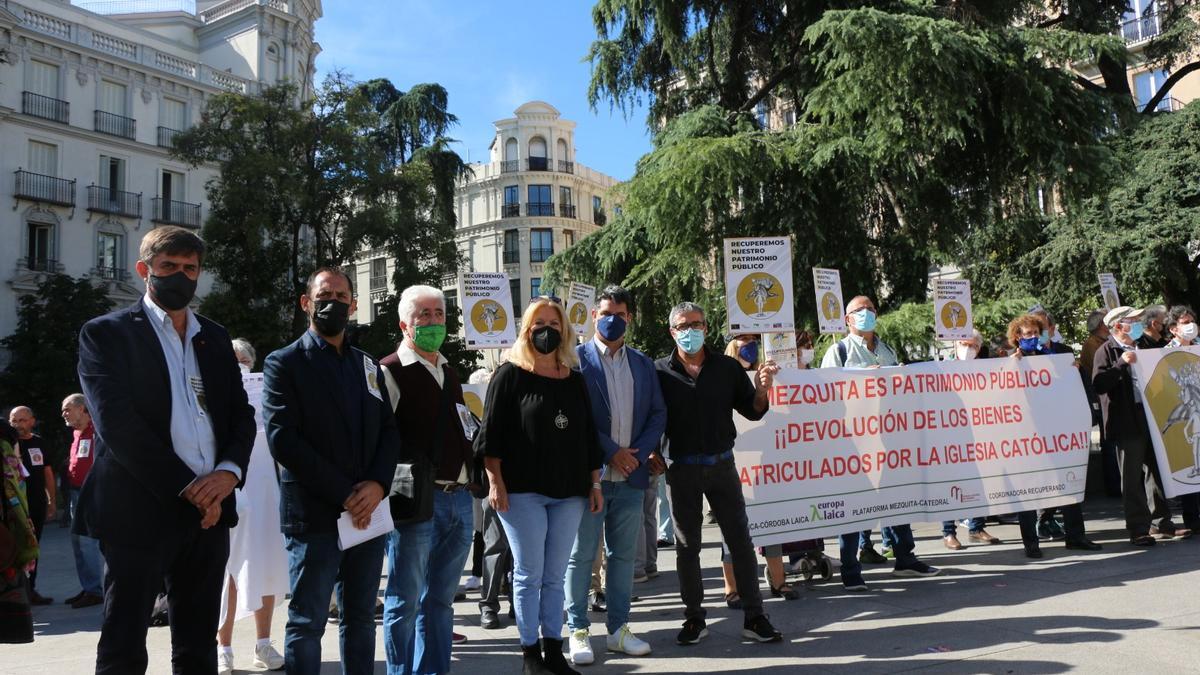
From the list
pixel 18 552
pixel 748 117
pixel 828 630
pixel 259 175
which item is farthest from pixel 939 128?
pixel 259 175

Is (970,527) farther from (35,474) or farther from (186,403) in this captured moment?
(35,474)

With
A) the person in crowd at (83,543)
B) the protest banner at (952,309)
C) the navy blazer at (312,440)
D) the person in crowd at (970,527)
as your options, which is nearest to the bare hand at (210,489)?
the navy blazer at (312,440)

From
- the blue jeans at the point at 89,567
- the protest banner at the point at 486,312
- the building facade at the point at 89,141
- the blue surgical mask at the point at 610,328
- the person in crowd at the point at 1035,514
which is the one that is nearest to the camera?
the blue surgical mask at the point at 610,328

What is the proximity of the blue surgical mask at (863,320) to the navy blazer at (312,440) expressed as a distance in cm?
458

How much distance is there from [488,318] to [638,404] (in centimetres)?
582

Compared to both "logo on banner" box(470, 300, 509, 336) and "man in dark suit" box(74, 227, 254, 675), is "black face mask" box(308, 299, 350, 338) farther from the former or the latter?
"logo on banner" box(470, 300, 509, 336)

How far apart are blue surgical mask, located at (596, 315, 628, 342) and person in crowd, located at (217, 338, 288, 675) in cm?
207

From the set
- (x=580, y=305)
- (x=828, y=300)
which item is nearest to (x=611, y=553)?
(x=828, y=300)

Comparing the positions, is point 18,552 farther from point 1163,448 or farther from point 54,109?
point 54,109

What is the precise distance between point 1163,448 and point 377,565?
25.0ft

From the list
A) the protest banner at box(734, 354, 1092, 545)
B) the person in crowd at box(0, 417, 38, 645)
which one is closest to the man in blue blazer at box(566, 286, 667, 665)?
the protest banner at box(734, 354, 1092, 545)

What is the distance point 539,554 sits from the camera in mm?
5215

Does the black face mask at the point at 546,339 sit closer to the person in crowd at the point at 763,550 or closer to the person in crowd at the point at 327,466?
the person in crowd at the point at 327,466

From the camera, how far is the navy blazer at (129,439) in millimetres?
3520
